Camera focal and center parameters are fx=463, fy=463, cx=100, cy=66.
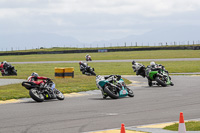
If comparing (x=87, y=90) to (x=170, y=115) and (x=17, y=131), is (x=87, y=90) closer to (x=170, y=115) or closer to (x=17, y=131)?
(x=170, y=115)

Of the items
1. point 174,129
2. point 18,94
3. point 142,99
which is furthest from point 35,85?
point 174,129

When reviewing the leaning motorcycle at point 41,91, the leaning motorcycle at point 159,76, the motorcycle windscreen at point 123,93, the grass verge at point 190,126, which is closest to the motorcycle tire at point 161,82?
the leaning motorcycle at point 159,76

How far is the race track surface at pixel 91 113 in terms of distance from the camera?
504 inches

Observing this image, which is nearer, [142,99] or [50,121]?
[50,121]

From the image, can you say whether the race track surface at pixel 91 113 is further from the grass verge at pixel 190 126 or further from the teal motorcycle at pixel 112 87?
the grass verge at pixel 190 126

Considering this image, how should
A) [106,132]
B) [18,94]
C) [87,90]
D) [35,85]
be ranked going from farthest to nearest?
[87,90]
[18,94]
[35,85]
[106,132]

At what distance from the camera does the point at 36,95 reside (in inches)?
777

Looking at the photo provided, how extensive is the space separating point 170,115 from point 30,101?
7743 mm

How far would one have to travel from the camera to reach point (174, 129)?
11.8 m

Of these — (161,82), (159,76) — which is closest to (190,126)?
(161,82)

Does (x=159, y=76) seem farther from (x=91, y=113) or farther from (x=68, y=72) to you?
(x=91, y=113)

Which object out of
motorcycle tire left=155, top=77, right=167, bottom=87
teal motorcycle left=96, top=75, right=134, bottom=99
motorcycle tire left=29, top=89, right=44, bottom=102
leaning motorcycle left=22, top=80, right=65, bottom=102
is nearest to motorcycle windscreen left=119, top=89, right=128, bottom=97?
teal motorcycle left=96, top=75, right=134, bottom=99

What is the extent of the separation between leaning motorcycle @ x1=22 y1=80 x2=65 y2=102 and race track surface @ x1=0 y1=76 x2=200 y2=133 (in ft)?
0.90

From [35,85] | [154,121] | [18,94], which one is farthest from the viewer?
[18,94]
